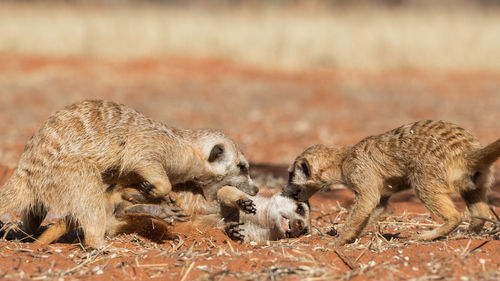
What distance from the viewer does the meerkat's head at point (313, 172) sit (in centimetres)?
483

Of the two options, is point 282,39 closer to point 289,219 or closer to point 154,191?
point 289,219

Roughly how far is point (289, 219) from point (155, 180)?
1.02 meters

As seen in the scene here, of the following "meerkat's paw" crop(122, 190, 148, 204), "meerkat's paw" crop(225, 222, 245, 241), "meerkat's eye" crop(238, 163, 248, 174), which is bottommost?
"meerkat's paw" crop(225, 222, 245, 241)

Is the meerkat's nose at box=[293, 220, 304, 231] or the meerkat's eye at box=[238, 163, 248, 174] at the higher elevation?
the meerkat's eye at box=[238, 163, 248, 174]

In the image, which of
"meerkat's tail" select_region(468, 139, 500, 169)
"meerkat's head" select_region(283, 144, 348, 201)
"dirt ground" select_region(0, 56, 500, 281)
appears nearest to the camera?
"dirt ground" select_region(0, 56, 500, 281)

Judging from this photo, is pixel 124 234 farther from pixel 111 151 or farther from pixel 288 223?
pixel 288 223

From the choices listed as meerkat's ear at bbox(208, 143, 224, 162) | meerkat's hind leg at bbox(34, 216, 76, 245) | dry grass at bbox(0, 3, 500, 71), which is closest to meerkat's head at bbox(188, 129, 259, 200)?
meerkat's ear at bbox(208, 143, 224, 162)

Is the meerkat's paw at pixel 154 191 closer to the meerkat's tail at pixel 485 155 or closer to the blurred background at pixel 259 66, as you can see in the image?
the meerkat's tail at pixel 485 155

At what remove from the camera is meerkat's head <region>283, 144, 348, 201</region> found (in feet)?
15.8

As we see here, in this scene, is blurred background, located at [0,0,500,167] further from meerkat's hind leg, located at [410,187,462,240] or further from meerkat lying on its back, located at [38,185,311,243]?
meerkat's hind leg, located at [410,187,462,240]

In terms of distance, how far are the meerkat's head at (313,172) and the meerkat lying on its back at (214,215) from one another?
4.9 inches

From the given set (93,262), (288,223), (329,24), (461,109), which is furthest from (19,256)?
(329,24)

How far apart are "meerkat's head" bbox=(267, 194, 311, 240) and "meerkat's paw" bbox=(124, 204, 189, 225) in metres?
0.69

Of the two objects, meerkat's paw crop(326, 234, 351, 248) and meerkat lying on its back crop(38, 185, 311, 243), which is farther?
meerkat lying on its back crop(38, 185, 311, 243)
